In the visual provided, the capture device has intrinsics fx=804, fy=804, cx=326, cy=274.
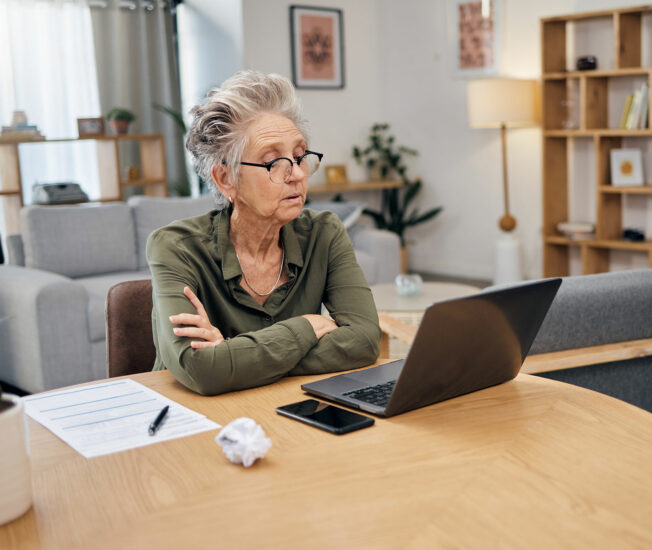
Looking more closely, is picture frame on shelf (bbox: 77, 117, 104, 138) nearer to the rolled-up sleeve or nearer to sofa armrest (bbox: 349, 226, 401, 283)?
sofa armrest (bbox: 349, 226, 401, 283)

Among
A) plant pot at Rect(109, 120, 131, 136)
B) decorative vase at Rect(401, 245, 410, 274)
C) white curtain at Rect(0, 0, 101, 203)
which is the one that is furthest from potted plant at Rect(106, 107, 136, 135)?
decorative vase at Rect(401, 245, 410, 274)

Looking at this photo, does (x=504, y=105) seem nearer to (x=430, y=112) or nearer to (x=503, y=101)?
(x=503, y=101)

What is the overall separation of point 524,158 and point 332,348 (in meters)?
4.69

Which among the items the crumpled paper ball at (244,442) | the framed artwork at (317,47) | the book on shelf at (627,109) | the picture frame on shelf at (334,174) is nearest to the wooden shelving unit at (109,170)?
the framed artwork at (317,47)

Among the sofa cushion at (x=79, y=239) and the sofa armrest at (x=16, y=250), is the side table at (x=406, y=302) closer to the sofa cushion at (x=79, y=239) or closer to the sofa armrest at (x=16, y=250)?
the sofa cushion at (x=79, y=239)

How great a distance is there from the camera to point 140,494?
37.3 inches

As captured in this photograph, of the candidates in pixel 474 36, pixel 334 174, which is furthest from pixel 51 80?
pixel 474 36

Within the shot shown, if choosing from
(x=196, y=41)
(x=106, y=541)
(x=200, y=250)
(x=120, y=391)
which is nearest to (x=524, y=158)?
(x=196, y=41)

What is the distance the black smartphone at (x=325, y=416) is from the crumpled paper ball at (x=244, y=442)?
0.13m

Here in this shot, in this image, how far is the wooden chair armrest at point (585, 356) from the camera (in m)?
1.88

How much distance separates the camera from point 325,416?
1.18m

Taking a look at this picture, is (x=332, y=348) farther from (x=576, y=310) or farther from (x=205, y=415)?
(x=576, y=310)

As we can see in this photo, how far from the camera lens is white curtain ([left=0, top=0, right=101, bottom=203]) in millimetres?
5543

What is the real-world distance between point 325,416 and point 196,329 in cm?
35
